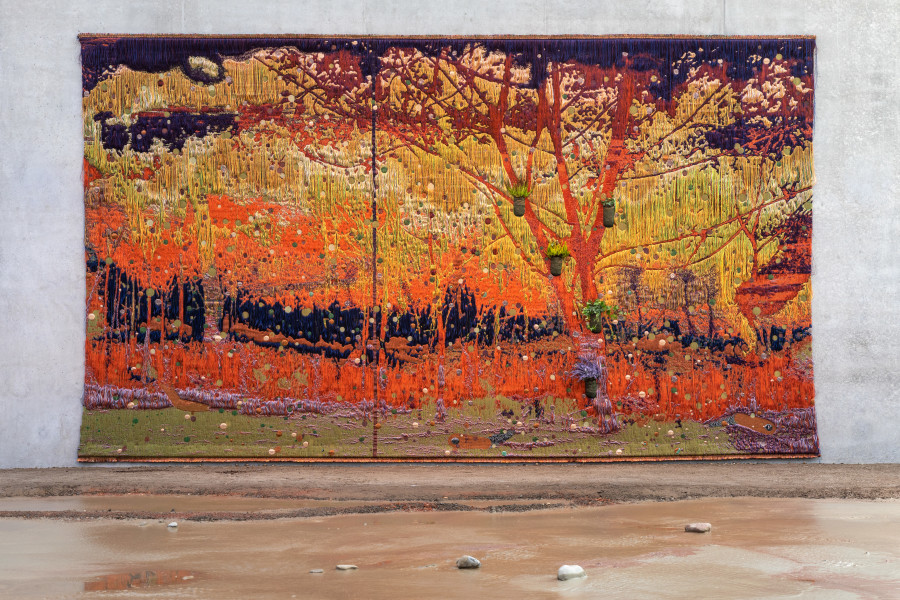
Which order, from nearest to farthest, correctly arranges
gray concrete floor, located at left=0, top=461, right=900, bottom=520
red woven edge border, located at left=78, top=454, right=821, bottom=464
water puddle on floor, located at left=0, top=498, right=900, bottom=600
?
water puddle on floor, located at left=0, top=498, right=900, bottom=600 < gray concrete floor, located at left=0, top=461, right=900, bottom=520 < red woven edge border, located at left=78, top=454, right=821, bottom=464

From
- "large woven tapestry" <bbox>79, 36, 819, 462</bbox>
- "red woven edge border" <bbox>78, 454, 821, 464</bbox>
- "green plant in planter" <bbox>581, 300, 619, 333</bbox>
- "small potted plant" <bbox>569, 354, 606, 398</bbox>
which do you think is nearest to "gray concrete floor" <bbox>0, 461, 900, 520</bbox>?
"red woven edge border" <bbox>78, 454, 821, 464</bbox>

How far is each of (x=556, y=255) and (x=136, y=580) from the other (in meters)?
3.63

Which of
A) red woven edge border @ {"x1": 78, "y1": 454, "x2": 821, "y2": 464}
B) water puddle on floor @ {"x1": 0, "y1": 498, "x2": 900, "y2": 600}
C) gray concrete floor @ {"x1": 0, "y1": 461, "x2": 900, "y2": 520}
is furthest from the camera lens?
red woven edge border @ {"x1": 78, "y1": 454, "x2": 821, "y2": 464}

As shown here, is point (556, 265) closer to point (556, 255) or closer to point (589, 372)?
point (556, 255)

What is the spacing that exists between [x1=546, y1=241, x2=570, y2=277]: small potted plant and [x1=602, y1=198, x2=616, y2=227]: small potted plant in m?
0.30

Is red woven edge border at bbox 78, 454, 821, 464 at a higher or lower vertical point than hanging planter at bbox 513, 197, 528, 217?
lower

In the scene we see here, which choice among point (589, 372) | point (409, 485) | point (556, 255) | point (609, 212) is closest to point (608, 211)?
point (609, 212)

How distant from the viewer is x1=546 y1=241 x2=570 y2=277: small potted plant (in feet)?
19.9

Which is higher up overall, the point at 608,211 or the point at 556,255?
the point at 608,211

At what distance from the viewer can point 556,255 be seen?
6.07 meters

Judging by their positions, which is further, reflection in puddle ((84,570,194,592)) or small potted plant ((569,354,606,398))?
small potted plant ((569,354,606,398))

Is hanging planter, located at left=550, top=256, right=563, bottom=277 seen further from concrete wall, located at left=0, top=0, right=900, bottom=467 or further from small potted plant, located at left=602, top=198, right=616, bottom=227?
concrete wall, located at left=0, top=0, right=900, bottom=467

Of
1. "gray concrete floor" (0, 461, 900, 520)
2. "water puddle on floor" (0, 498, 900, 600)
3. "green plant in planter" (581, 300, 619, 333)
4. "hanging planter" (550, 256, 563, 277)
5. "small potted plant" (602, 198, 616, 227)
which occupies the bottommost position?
"gray concrete floor" (0, 461, 900, 520)

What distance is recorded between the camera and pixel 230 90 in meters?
6.06
